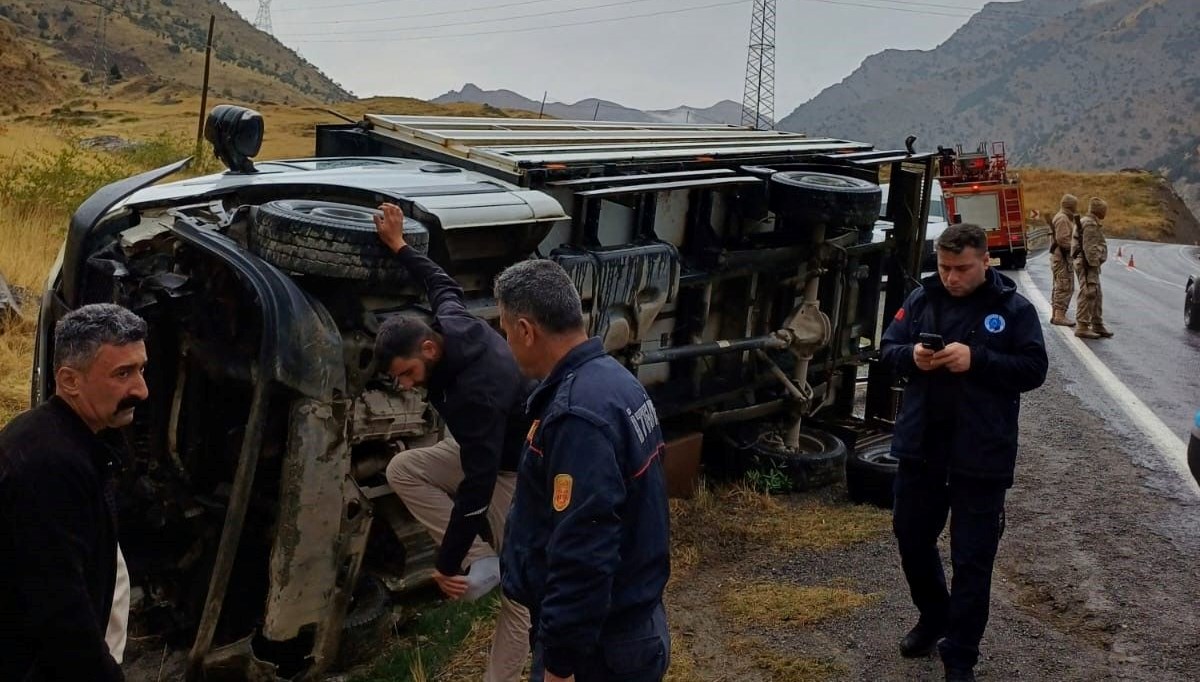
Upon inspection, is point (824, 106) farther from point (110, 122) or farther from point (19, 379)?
point (19, 379)

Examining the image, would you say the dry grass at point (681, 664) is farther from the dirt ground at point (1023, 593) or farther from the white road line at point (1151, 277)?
the white road line at point (1151, 277)

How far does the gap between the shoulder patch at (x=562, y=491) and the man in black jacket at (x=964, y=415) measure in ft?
6.74

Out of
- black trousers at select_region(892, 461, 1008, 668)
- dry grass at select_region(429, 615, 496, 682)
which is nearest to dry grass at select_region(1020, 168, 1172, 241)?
black trousers at select_region(892, 461, 1008, 668)

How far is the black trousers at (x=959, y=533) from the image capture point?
4086 millimetres

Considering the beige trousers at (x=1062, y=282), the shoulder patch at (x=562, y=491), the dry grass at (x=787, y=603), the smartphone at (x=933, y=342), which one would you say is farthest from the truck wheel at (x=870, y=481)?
the beige trousers at (x=1062, y=282)

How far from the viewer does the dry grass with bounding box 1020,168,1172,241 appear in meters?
41.2

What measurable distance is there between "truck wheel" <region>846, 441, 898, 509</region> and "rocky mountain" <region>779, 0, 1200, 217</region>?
286ft

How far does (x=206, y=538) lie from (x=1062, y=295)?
459 inches

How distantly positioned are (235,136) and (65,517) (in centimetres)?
329

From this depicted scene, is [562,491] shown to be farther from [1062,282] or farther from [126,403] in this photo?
[1062,282]

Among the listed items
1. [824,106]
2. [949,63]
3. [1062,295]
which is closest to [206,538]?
[1062,295]

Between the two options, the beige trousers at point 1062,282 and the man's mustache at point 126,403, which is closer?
the man's mustache at point 126,403

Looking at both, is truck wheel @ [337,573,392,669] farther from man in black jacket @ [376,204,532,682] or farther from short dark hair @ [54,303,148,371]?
short dark hair @ [54,303,148,371]

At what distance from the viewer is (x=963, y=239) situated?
13.5 ft
